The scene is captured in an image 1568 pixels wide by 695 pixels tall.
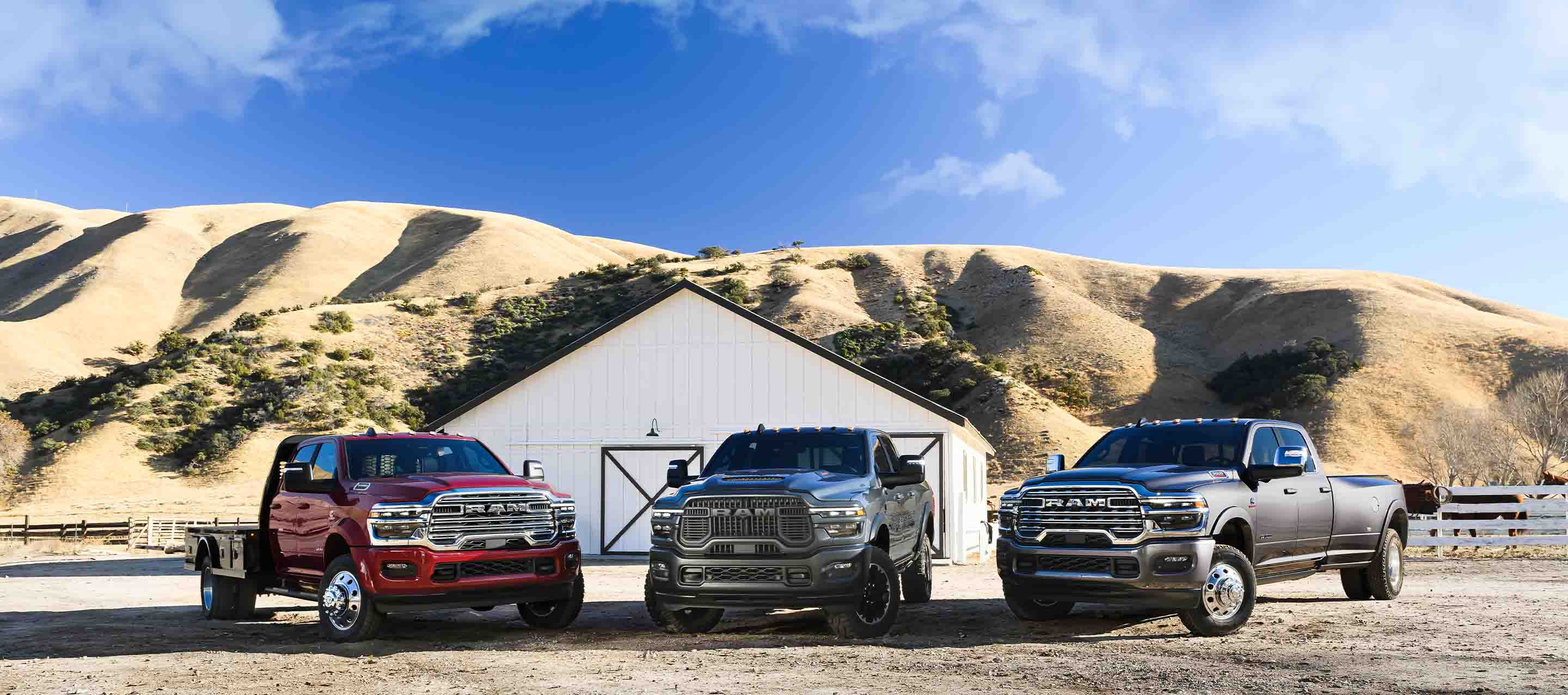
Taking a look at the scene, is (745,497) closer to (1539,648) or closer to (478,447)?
(478,447)

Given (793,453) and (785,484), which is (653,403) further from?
(785,484)

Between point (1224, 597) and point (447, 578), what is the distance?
745 cm

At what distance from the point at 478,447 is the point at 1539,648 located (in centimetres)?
1085

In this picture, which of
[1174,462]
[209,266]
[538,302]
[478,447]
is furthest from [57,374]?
[1174,462]

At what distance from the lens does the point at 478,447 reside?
13.5 metres

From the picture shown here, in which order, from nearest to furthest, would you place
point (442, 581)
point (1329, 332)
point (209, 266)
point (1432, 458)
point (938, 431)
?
point (442, 581) < point (938, 431) < point (1432, 458) < point (1329, 332) < point (209, 266)

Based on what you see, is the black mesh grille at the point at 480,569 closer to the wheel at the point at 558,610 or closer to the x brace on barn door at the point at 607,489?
the wheel at the point at 558,610

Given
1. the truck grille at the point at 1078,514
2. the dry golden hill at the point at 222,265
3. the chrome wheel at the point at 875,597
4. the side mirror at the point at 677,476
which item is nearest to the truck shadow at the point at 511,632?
the chrome wheel at the point at 875,597

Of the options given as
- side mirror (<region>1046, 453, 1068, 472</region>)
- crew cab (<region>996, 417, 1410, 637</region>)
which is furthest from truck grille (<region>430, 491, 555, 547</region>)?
side mirror (<region>1046, 453, 1068, 472</region>)

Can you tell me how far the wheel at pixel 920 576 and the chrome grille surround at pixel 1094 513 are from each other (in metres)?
2.21

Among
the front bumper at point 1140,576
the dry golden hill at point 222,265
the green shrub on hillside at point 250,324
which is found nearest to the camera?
the front bumper at point 1140,576

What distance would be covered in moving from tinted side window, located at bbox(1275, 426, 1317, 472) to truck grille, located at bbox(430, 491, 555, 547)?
26.9 feet

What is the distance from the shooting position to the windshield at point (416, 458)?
12.4m

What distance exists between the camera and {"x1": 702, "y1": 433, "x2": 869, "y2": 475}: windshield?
12.7m
